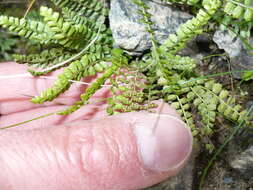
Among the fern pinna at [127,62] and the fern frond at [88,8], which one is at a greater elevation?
the fern frond at [88,8]

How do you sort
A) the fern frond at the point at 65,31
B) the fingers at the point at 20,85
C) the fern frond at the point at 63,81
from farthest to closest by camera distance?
the fingers at the point at 20,85 < the fern frond at the point at 63,81 < the fern frond at the point at 65,31

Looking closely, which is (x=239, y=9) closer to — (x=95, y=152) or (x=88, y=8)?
(x=88, y=8)

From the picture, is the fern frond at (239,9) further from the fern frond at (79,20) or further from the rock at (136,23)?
the fern frond at (79,20)

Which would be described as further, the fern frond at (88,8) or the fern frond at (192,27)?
the fern frond at (88,8)

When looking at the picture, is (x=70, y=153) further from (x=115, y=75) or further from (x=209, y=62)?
(x=209, y=62)

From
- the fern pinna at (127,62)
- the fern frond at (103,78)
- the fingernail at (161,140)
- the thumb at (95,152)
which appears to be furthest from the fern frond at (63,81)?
the fingernail at (161,140)

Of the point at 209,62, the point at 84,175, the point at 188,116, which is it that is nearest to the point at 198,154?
the point at 188,116
